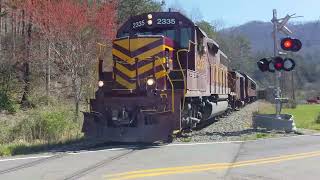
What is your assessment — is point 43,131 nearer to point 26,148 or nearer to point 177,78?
point 26,148

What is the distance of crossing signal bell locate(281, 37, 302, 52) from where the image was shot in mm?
17203

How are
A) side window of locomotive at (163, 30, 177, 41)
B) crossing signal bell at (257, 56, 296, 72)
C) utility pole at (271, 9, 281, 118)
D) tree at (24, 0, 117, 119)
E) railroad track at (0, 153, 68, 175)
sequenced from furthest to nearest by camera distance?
tree at (24, 0, 117, 119)
utility pole at (271, 9, 281, 118)
crossing signal bell at (257, 56, 296, 72)
side window of locomotive at (163, 30, 177, 41)
railroad track at (0, 153, 68, 175)

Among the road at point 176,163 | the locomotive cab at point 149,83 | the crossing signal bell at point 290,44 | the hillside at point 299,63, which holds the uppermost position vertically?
the hillside at point 299,63

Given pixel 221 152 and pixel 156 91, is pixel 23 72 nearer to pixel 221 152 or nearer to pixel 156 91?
pixel 156 91

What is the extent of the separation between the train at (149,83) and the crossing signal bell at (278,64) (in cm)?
287

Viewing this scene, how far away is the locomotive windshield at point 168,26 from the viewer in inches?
607

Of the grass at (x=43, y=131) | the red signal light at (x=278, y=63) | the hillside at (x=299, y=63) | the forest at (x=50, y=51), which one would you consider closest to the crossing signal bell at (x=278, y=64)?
the red signal light at (x=278, y=63)

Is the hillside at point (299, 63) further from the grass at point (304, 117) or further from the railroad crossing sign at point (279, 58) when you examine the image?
the railroad crossing sign at point (279, 58)

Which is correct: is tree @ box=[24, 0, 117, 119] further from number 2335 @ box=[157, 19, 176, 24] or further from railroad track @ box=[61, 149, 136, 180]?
railroad track @ box=[61, 149, 136, 180]

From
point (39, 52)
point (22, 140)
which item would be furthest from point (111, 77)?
point (39, 52)

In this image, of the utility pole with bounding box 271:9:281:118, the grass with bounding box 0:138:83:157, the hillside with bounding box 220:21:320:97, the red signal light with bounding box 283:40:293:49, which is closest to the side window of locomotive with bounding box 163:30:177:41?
the red signal light with bounding box 283:40:293:49

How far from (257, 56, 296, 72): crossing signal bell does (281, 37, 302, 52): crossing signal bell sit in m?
0.50

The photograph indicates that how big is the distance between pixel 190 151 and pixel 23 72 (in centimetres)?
1803

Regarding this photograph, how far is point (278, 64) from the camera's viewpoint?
17.8 metres
